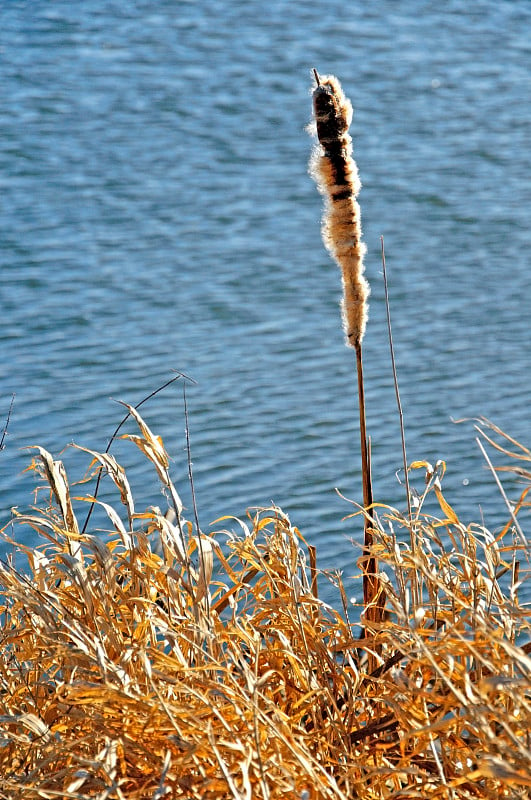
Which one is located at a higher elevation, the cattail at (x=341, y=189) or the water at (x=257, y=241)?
the cattail at (x=341, y=189)

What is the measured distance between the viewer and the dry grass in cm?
88

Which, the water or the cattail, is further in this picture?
the water

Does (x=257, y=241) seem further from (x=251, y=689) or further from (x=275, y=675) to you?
(x=251, y=689)

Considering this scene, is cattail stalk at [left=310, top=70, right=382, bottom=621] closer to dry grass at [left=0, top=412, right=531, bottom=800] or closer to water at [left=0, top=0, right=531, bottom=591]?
dry grass at [left=0, top=412, right=531, bottom=800]

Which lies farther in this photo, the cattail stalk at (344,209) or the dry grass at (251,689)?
the cattail stalk at (344,209)

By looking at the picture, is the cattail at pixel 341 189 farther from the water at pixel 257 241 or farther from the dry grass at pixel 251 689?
the water at pixel 257 241

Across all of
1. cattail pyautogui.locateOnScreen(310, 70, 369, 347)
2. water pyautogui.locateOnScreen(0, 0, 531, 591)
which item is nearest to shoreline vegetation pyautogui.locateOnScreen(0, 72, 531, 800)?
cattail pyautogui.locateOnScreen(310, 70, 369, 347)

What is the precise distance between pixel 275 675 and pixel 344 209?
50 centimetres

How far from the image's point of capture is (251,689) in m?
0.88

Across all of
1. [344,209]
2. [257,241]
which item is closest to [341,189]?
[344,209]

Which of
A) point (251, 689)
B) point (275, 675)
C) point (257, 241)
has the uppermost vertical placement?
point (251, 689)

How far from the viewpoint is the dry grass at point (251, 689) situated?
2.89ft

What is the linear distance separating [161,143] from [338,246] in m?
3.41

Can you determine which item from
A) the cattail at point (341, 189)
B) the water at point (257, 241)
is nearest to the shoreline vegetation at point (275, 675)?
the cattail at point (341, 189)
